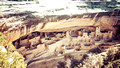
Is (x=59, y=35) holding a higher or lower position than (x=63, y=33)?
lower

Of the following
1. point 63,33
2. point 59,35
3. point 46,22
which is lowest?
point 59,35

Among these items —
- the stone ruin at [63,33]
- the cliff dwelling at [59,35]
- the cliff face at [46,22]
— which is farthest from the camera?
the stone ruin at [63,33]

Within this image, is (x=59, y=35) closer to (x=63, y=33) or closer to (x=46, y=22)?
(x=63, y=33)

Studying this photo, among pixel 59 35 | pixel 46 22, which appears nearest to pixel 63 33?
pixel 59 35

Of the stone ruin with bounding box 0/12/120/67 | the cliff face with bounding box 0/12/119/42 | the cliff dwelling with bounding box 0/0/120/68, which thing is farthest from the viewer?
the stone ruin with bounding box 0/12/120/67

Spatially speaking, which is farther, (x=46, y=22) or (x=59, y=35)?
(x=59, y=35)

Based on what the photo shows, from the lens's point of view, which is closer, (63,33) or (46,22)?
(46,22)

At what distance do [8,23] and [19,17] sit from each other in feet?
2.60

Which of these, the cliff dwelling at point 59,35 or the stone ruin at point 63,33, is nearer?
the cliff dwelling at point 59,35

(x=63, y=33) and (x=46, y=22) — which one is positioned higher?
(x=46, y=22)

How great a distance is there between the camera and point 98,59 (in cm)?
763

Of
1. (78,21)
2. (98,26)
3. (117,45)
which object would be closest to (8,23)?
(78,21)

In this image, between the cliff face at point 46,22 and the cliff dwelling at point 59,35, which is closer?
the cliff face at point 46,22

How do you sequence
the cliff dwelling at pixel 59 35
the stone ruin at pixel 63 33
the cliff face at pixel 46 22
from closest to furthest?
the cliff face at pixel 46 22 < the cliff dwelling at pixel 59 35 < the stone ruin at pixel 63 33
